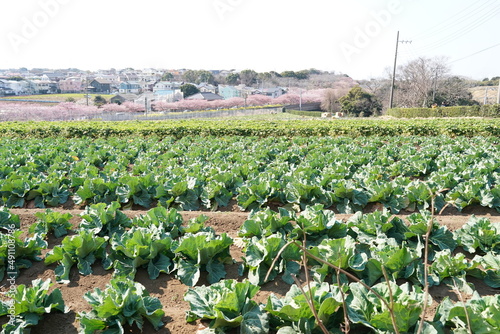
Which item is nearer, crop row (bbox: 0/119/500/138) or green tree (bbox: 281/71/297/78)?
crop row (bbox: 0/119/500/138)

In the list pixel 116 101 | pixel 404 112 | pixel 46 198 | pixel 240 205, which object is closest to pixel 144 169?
pixel 46 198

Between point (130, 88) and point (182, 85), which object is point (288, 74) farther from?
point (130, 88)

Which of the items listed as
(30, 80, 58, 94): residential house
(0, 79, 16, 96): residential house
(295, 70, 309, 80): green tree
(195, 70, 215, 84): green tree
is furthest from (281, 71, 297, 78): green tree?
(0, 79, 16, 96): residential house

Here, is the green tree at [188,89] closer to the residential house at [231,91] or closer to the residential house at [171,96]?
the residential house at [171,96]

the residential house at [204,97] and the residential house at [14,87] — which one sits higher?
the residential house at [14,87]

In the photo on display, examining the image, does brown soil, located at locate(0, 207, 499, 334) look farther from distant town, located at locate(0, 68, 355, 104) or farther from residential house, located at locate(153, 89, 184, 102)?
residential house, located at locate(153, 89, 184, 102)

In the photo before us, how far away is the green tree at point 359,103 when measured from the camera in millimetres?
63906

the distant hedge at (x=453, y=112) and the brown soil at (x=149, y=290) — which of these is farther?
the distant hedge at (x=453, y=112)

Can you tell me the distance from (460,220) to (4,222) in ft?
23.0

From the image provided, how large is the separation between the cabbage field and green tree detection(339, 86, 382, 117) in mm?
57760

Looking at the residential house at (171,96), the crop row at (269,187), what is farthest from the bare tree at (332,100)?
the crop row at (269,187)

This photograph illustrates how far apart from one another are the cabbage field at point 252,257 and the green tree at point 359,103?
190 feet

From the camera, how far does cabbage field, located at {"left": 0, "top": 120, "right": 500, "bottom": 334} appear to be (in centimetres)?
288

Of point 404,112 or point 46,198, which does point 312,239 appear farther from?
point 404,112
